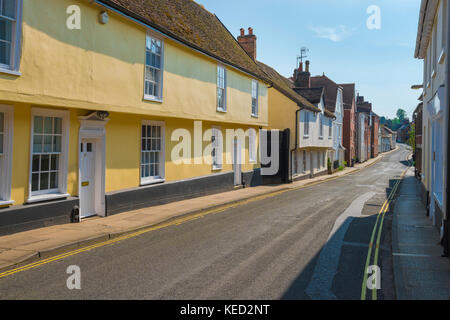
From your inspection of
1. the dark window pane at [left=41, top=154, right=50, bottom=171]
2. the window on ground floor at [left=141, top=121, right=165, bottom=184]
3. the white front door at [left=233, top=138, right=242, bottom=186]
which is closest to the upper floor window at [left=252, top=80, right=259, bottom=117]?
the white front door at [left=233, top=138, right=242, bottom=186]

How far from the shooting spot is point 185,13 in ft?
61.4

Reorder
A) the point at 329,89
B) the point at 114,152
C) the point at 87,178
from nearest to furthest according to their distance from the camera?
the point at 87,178 → the point at 114,152 → the point at 329,89

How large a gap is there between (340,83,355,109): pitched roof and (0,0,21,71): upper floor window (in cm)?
5465

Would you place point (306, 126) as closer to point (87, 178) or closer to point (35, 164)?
point (87, 178)

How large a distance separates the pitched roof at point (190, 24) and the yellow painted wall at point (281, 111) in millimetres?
6484

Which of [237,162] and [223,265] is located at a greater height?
[237,162]

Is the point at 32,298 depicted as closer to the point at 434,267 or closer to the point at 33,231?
the point at 33,231

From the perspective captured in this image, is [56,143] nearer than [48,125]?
No

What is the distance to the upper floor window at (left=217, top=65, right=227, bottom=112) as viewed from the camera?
18750mm

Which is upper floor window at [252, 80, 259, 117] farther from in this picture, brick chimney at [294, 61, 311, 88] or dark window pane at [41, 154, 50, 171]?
brick chimney at [294, 61, 311, 88]

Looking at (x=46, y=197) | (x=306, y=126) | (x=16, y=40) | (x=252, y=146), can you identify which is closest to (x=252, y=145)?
(x=252, y=146)

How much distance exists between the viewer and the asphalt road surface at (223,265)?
18.8 feet

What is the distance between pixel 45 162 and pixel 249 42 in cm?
2092

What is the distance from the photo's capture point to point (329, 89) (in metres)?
49.3
